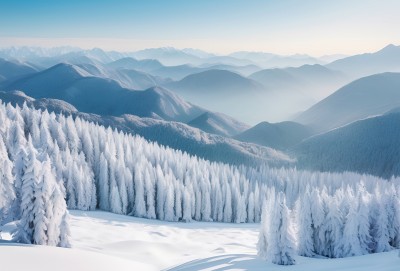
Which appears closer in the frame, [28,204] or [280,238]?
[28,204]

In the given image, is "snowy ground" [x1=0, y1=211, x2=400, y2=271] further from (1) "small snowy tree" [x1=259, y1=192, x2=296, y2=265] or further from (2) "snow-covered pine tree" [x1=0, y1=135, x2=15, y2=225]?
(2) "snow-covered pine tree" [x1=0, y1=135, x2=15, y2=225]

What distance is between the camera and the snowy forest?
43.9 meters

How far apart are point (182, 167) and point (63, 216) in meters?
95.2

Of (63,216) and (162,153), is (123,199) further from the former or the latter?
(63,216)

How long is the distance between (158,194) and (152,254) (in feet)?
189

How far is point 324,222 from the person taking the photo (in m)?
65.3

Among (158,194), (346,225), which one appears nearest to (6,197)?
(346,225)

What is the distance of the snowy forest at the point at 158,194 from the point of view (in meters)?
43.9

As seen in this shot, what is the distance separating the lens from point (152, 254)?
5572cm

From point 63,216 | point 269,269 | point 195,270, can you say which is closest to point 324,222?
point 269,269

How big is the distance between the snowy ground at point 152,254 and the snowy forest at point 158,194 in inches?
187

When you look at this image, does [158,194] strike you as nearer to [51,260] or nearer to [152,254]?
[152,254]

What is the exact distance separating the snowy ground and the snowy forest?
4743 millimetres

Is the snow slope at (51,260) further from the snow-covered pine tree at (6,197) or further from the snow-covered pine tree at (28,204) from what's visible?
the snow-covered pine tree at (6,197)
